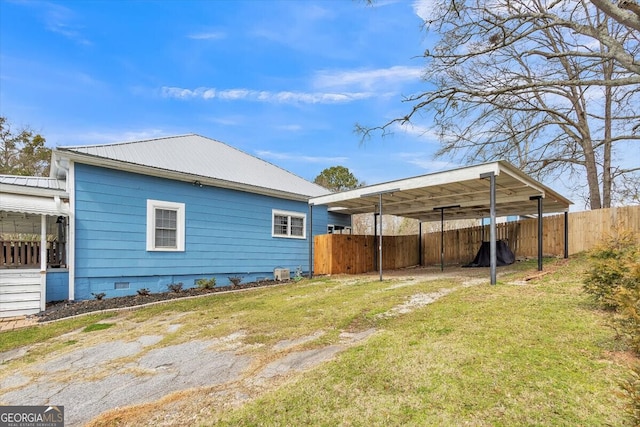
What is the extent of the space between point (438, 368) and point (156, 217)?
814 cm

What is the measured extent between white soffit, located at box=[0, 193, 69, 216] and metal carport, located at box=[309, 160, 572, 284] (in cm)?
662

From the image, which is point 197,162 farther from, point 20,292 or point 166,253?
point 20,292

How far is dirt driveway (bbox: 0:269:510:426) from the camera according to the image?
9.59 feet

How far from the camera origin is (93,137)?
1634 cm

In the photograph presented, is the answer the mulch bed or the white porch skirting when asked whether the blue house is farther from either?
the mulch bed

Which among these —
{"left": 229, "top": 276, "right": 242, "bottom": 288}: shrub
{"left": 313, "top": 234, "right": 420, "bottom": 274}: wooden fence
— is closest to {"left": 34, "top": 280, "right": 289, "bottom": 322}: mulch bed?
{"left": 229, "top": 276, "right": 242, "bottom": 288}: shrub

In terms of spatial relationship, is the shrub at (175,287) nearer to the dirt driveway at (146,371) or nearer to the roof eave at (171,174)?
the roof eave at (171,174)

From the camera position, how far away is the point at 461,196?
10633 millimetres

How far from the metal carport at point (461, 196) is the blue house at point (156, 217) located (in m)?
1.65

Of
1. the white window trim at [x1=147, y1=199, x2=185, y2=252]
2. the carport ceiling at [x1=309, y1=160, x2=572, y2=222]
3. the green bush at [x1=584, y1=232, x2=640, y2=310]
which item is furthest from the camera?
the white window trim at [x1=147, y1=199, x2=185, y2=252]

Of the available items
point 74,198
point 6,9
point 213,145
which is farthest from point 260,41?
point 74,198

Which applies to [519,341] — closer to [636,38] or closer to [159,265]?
[159,265]

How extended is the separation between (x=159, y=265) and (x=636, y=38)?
15.2 m

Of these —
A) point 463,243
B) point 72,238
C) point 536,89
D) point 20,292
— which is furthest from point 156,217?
point 536,89
